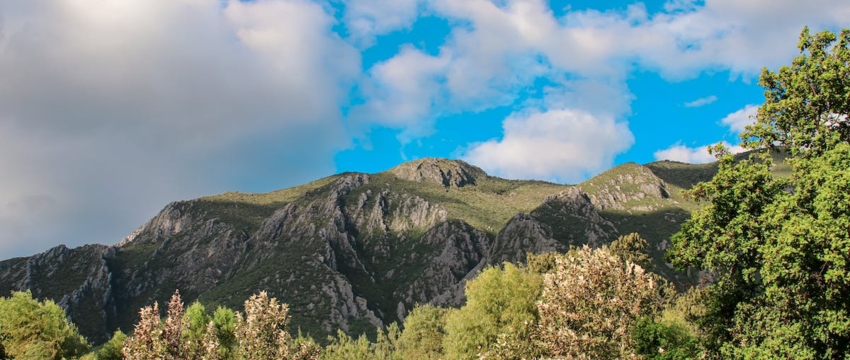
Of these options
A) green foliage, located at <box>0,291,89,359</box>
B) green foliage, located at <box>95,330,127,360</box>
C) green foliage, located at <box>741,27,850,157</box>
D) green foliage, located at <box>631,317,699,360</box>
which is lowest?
green foliage, located at <box>631,317,699,360</box>

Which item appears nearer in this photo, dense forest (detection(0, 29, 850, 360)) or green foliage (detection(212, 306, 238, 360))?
dense forest (detection(0, 29, 850, 360))

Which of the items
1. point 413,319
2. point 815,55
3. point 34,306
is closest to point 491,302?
point 815,55

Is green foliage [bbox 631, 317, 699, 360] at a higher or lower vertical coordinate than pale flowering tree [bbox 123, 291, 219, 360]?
lower

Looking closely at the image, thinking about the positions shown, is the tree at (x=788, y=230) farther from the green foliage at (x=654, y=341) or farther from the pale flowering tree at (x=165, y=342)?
the pale flowering tree at (x=165, y=342)

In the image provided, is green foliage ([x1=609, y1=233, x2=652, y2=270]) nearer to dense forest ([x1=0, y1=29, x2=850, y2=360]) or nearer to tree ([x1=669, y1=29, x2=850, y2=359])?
dense forest ([x1=0, y1=29, x2=850, y2=360])

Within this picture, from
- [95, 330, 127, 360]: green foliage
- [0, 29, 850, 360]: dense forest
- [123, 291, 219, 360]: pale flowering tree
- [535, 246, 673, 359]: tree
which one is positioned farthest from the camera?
[95, 330, 127, 360]: green foliage

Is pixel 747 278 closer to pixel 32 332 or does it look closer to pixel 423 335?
pixel 423 335

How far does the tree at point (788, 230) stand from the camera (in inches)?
771

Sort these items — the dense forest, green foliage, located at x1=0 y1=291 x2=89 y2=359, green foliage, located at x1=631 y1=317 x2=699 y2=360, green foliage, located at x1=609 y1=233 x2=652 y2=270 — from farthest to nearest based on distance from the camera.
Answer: green foliage, located at x1=609 y1=233 x2=652 y2=270 < green foliage, located at x1=0 y1=291 x2=89 y2=359 < green foliage, located at x1=631 y1=317 x2=699 y2=360 < the dense forest

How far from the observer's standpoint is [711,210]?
24.1 m

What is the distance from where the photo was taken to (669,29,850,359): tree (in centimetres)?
1958

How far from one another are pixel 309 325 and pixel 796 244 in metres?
187

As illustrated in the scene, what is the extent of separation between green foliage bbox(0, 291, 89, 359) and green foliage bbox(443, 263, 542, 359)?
43.1 metres

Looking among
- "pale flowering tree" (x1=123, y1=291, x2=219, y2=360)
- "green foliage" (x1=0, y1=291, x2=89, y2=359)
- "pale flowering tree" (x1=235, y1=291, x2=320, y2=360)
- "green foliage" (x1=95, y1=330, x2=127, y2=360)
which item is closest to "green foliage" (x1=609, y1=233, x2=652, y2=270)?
"pale flowering tree" (x1=235, y1=291, x2=320, y2=360)
